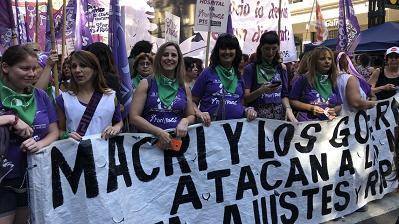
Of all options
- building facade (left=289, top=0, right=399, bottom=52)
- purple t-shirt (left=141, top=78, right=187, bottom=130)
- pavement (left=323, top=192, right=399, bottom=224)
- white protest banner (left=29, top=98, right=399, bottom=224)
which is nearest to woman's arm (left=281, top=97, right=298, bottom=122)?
white protest banner (left=29, top=98, right=399, bottom=224)

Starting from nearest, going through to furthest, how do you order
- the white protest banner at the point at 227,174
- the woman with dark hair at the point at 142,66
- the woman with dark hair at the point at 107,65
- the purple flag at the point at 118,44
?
the white protest banner at the point at 227,174, the woman with dark hair at the point at 107,65, the purple flag at the point at 118,44, the woman with dark hair at the point at 142,66

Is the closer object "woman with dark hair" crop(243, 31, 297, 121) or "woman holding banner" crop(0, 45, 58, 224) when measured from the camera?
"woman holding banner" crop(0, 45, 58, 224)

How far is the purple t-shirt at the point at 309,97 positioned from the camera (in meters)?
4.66

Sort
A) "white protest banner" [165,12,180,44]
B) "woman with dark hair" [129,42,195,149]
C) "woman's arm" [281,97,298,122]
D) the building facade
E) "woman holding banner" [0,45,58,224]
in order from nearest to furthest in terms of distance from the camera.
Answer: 1. "woman holding banner" [0,45,58,224]
2. "woman with dark hair" [129,42,195,149]
3. "woman's arm" [281,97,298,122]
4. "white protest banner" [165,12,180,44]
5. the building facade

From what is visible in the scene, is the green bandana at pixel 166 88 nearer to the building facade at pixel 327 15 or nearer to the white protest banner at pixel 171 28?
the white protest banner at pixel 171 28

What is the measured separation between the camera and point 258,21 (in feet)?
28.7

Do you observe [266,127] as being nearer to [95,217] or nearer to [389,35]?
[95,217]

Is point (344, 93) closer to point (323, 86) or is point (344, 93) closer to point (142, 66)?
point (323, 86)

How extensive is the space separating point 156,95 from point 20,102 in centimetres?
112

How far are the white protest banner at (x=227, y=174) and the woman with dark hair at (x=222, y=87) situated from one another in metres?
0.23

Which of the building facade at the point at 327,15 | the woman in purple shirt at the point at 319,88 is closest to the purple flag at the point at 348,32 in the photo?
the woman in purple shirt at the point at 319,88

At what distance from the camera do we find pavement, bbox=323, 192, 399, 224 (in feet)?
14.6

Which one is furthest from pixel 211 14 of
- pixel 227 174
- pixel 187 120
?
pixel 227 174

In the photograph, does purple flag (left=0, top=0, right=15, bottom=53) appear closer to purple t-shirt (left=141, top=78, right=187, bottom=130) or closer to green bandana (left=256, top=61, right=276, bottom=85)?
purple t-shirt (left=141, top=78, right=187, bottom=130)
